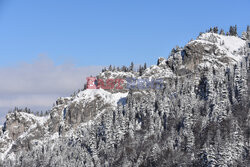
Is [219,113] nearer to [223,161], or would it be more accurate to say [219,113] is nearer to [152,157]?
[152,157]

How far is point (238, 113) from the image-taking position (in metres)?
191

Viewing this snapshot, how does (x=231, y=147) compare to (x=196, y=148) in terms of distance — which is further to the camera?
(x=196, y=148)

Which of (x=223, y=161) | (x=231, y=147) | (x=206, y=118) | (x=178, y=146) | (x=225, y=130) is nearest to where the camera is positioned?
(x=223, y=161)

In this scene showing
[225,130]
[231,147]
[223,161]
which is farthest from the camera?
[225,130]

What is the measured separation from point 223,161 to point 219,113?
55539mm

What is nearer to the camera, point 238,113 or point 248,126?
point 248,126

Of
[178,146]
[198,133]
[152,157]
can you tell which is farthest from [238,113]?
[152,157]

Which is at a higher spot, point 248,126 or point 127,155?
point 248,126

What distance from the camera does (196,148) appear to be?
173m

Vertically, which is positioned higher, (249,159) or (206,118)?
(206,118)

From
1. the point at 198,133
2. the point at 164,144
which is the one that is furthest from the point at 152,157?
the point at 198,133

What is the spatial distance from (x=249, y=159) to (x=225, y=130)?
20784 millimetres

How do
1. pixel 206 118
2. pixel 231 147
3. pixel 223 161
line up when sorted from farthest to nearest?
pixel 206 118 → pixel 231 147 → pixel 223 161

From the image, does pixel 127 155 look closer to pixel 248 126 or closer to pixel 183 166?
pixel 183 166
